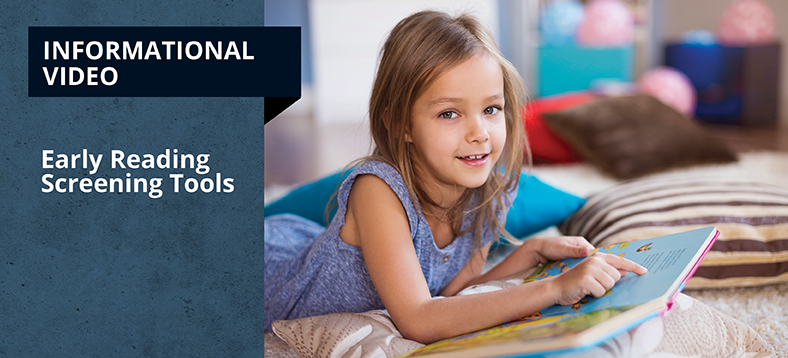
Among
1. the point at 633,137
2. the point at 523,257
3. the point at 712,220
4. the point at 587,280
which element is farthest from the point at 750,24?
the point at 587,280

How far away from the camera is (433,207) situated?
3.11 ft

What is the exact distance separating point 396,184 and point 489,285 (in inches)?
9.5

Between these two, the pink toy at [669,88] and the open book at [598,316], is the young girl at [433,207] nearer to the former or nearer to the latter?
the open book at [598,316]

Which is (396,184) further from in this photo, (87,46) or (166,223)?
(87,46)

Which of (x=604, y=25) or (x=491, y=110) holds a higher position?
(x=604, y=25)

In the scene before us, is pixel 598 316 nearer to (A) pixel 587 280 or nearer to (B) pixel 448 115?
(A) pixel 587 280

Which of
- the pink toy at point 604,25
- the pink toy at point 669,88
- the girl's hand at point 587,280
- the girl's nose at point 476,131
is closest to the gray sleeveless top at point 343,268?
the girl's nose at point 476,131

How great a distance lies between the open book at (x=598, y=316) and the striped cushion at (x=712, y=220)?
32 centimetres

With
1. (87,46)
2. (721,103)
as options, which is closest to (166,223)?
(87,46)

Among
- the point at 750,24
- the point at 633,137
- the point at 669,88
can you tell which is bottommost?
the point at 633,137

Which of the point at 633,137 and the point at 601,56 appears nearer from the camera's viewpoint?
the point at 633,137

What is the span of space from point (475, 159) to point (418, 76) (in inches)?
5.5

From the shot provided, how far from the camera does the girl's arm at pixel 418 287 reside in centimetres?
74

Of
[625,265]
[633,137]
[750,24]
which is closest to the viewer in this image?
[625,265]
